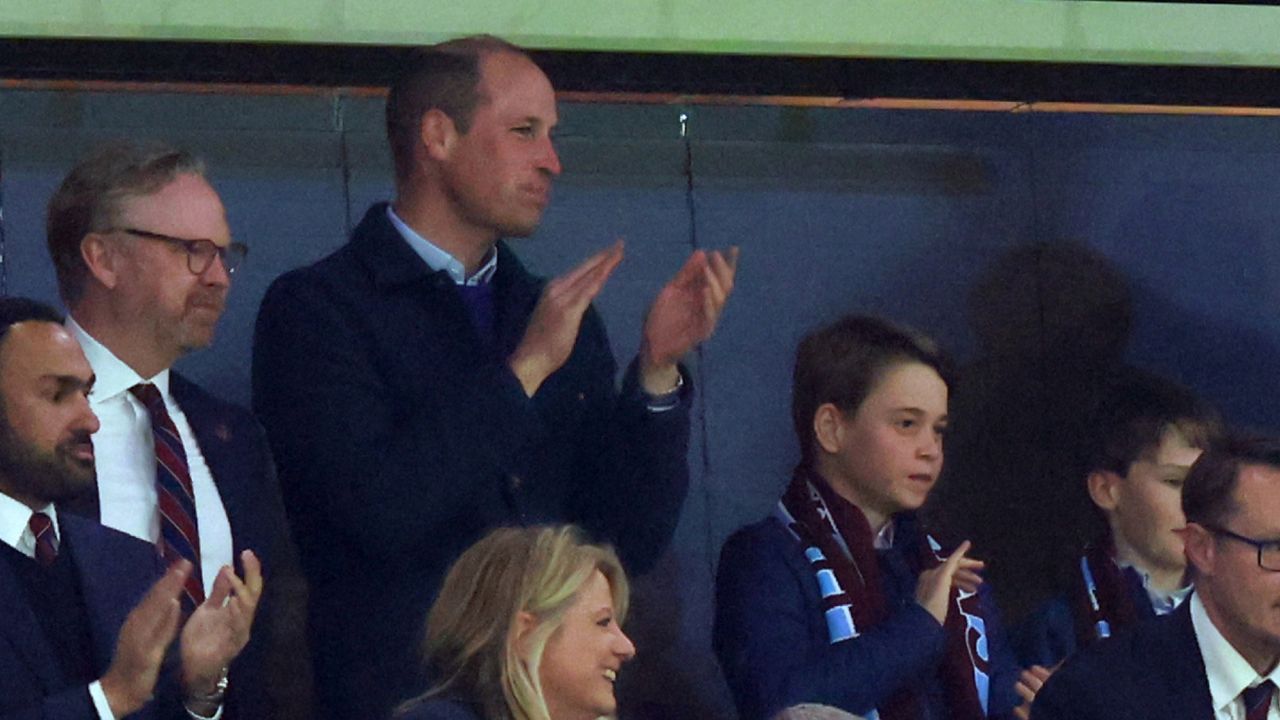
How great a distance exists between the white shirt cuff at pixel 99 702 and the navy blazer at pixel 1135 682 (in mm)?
1613

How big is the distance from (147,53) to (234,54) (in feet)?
0.59

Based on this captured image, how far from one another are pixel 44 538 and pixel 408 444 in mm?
639

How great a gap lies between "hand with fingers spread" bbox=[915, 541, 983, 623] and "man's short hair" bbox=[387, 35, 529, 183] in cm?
121

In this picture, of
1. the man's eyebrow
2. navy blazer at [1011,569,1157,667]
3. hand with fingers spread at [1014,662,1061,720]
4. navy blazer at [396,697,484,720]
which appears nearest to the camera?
navy blazer at [396,697,484,720]

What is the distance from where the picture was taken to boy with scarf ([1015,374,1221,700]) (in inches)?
204

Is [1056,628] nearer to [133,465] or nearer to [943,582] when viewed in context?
[943,582]

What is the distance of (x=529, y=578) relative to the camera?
4035 millimetres

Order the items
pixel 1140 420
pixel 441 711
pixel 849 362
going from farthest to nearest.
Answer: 1. pixel 1140 420
2. pixel 849 362
3. pixel 441 711

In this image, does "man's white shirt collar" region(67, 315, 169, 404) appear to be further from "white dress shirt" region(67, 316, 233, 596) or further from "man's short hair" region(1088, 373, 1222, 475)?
"man's short hair" region(1088, 373, 1222, 475)

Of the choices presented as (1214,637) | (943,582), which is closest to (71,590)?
(943,582)

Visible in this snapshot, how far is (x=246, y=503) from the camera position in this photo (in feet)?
14.4

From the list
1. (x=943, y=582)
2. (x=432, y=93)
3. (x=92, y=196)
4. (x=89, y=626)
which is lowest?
(x=943, y=582)

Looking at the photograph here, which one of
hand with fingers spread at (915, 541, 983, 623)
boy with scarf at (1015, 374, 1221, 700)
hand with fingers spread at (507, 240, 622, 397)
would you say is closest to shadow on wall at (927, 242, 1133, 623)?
boy with scarf at (1015, 374, 1221, 700)

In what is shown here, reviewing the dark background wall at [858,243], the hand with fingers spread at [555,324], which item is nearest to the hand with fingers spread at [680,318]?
the hand with fingers spread at [555,324]
